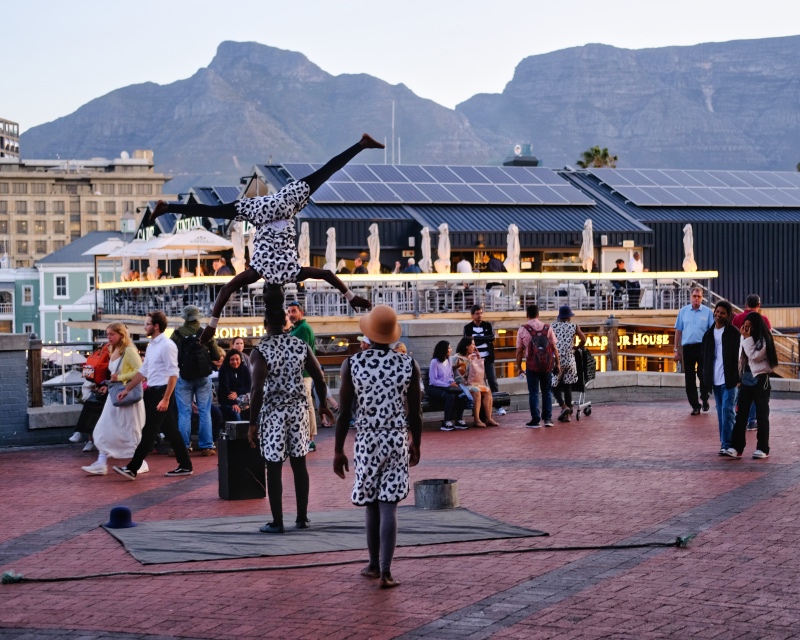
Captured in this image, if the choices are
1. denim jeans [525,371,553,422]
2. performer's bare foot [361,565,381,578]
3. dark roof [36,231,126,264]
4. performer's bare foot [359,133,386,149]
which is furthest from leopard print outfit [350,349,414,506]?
dark roof [36,231,126,264]

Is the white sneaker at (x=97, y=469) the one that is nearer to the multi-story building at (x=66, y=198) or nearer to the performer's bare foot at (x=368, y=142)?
the performer's bare foot at (x=368, y=142)

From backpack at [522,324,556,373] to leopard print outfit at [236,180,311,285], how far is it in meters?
7.30

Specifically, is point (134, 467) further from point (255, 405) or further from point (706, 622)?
point (706, 622)

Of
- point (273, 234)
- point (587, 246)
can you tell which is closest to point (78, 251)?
point (587, 246)

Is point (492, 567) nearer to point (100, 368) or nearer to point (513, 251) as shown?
point (100, 368)

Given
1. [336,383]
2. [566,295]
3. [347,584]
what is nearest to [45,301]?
[566,295]

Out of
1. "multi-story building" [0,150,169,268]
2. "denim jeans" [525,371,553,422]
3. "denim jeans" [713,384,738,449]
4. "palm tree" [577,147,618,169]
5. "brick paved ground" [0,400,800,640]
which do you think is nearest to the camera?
"brick paved ground" [0,400,800,640]

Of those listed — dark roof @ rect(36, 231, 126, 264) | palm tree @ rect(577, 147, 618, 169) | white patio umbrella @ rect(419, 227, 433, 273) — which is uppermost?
palm tree @ rect(577, 147, 618, 169)

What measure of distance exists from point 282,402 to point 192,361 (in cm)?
495

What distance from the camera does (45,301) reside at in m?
89.7

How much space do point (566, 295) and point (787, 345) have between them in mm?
7529

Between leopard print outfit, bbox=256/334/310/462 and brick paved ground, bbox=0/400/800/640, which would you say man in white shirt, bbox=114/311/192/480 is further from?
leopard print outfit, bbox=256/334/310/462

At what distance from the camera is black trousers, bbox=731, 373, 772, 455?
13.9 m

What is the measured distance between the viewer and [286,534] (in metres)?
10.1
